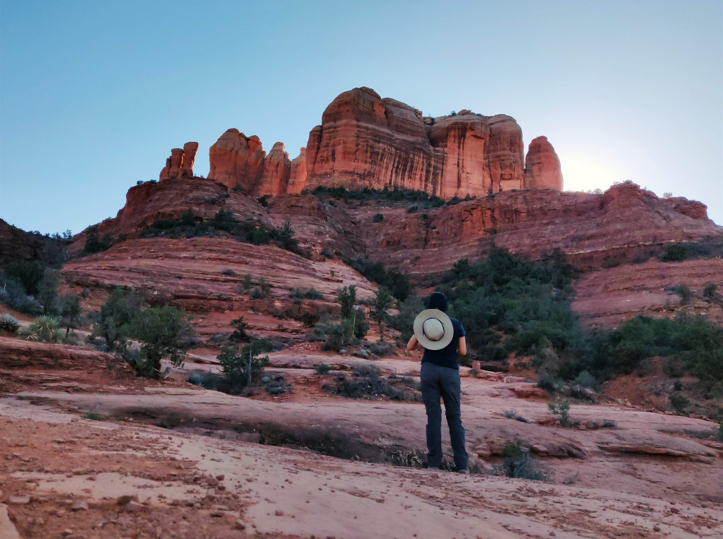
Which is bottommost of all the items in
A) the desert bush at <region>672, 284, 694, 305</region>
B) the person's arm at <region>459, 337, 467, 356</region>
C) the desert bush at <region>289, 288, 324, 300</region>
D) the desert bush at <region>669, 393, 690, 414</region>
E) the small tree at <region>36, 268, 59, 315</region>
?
the desert bush at <region>669, 393, 690, 414</region>

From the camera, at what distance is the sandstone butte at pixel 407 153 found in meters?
63.8

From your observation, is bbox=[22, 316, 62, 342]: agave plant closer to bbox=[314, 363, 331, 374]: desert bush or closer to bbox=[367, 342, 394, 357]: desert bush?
bbox=[314, 363, 331, 374]: desert bush

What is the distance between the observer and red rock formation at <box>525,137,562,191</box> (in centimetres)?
6969

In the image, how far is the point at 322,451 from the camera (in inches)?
259

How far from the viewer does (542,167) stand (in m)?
70.3

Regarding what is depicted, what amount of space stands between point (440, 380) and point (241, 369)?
7.67 m

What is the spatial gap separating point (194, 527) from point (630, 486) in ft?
21.8

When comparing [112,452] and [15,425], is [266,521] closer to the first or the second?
[112,452]

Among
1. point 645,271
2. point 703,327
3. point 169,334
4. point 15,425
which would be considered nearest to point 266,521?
point 15,425

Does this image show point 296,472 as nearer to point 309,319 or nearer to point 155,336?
point 155,336

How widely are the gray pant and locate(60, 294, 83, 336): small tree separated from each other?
1262 centimetres

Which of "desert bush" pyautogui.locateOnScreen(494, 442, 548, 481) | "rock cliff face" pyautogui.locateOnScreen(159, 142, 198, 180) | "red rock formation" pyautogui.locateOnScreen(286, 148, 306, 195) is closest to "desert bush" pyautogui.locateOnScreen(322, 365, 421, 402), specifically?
"desert bush" pyautogui.locateOnScreen(494, 442, 548, 481)

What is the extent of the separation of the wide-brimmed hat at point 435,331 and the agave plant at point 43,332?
30.8 ft

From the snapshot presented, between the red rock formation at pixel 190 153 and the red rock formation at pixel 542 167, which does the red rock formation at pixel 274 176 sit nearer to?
the red rock formation at pixel 190 153
